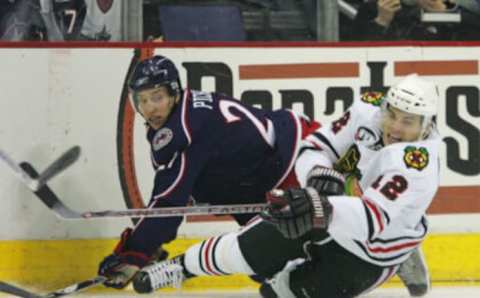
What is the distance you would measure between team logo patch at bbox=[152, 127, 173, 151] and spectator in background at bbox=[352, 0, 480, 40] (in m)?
1.20

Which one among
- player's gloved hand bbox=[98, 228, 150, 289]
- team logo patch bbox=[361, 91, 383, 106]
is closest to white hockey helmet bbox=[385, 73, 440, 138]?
team logo patch bbox=[361, 91, 383, 106]

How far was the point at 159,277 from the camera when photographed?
3059 millimetres

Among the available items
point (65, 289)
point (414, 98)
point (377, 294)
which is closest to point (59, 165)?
point (65, 289)

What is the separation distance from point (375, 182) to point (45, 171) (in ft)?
4.16

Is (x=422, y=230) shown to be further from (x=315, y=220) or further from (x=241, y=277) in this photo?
(x=241, y=277)

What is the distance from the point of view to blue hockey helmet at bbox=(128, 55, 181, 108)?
123 inches

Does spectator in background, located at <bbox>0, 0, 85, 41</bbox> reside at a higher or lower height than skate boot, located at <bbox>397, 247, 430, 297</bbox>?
higher

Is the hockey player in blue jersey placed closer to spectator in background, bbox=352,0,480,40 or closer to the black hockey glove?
the black hockey glove

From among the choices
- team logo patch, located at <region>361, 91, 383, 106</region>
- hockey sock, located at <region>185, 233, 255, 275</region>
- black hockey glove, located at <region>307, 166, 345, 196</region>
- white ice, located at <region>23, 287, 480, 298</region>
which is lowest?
white ice, located at <region>23, 287, 480, 298</region>

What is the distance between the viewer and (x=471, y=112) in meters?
3.94

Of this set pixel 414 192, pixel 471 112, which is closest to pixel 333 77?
pixel 471 112

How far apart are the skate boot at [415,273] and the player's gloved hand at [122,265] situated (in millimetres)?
844

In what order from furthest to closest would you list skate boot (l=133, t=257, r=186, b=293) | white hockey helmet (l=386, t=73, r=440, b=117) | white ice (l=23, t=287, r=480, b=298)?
white ice (l=23, t=287, r=480, b=298)
skate boot (l=133, t=257, r=186, b=293)
white hockey helmet (l=386, t=73, r=440, b=117)

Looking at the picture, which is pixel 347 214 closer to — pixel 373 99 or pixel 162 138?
pixel 373 99
